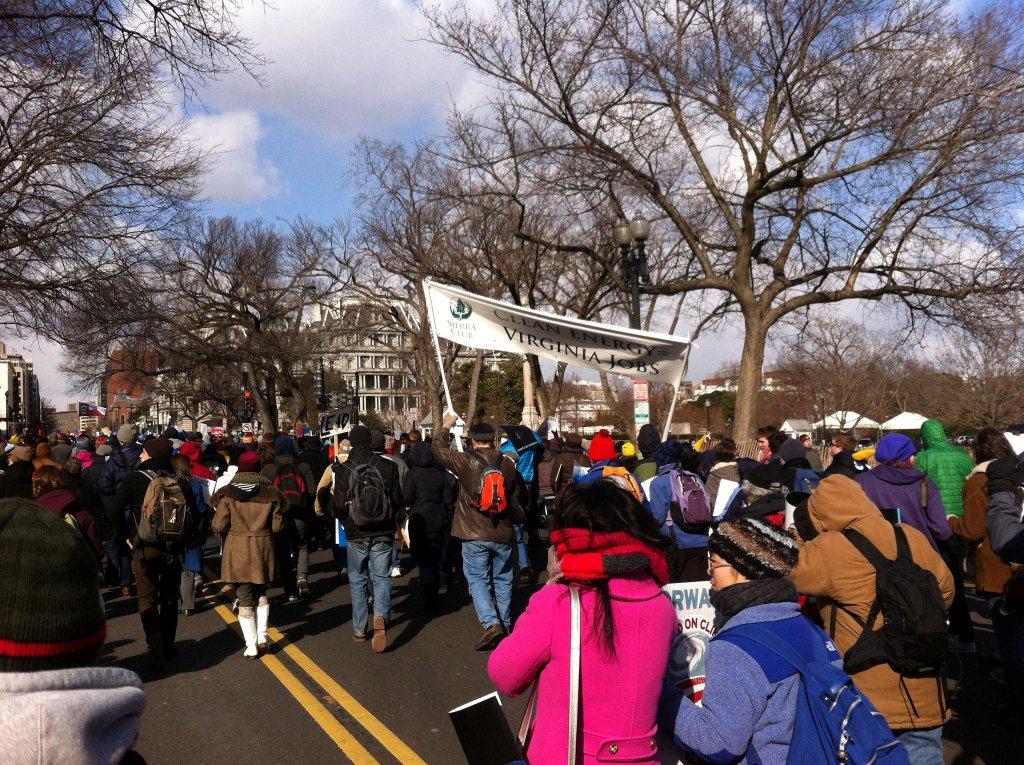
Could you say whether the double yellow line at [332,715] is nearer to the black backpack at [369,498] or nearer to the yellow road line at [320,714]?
the yellow road line at [320,714]

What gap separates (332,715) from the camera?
6559mm

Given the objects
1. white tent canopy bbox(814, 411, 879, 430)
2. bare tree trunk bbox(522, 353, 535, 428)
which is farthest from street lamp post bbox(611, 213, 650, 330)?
white tent canopy bbox(814, 411, 879, 430)

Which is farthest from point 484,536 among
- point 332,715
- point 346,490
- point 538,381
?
point 538,381

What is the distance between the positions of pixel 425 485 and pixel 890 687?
696cm

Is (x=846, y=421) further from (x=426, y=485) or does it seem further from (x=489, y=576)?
(x=489, y=576)

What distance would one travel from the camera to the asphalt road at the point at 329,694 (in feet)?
19.3

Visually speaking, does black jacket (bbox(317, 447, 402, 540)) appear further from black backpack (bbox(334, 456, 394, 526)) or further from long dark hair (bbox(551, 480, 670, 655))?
long dark hair (bbox(551, 480, 670, 655))

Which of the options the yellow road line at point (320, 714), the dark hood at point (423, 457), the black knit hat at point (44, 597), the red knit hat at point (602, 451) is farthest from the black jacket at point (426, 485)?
the black knit hat at point (44, 597)

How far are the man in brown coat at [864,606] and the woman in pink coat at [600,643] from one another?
1.11 meters

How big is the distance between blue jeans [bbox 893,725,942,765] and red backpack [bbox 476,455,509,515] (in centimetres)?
473

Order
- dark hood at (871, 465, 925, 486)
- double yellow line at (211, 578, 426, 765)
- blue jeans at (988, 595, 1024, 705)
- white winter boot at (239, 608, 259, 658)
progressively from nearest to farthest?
double yellow line at (211, 578, 426, 765) → blue jeans at (988, 595, 1024, 705) → dark hood at (871, 465, 925, 486) → white winter boot at (239, 608, 259, 658)

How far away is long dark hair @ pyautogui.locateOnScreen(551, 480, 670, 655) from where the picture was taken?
2.96 m

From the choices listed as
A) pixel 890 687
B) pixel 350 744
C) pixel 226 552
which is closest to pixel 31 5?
pixel 226 552

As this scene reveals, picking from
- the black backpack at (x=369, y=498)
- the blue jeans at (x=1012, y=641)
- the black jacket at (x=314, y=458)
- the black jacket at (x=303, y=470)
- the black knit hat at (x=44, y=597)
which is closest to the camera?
the black knit hat at (x=44, y=597)
